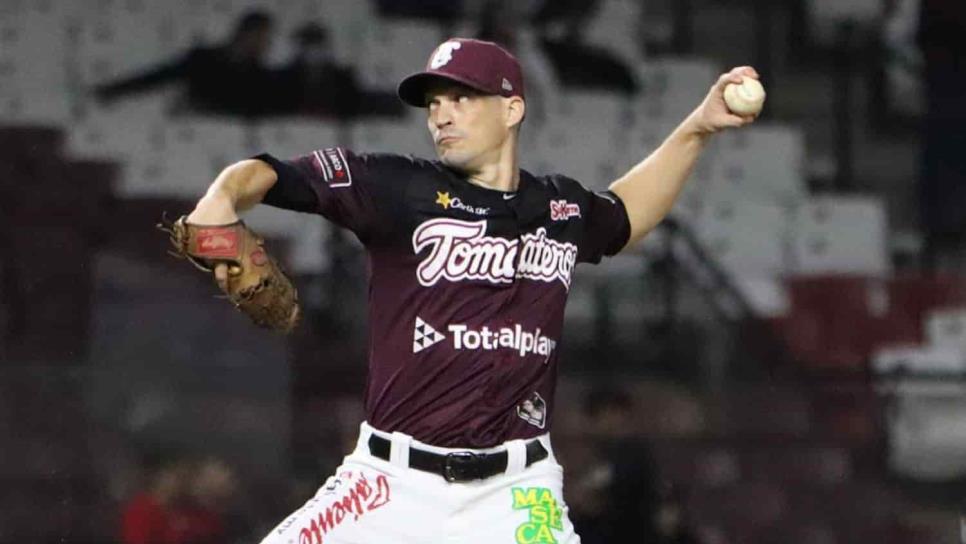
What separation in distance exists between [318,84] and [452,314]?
12.5 feet

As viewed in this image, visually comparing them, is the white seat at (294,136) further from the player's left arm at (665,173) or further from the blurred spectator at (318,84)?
the player's left arm at (665,173)

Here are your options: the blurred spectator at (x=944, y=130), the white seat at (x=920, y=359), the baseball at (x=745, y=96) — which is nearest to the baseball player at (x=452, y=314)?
the baseball at (x=745, y=96)

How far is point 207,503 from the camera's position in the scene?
7191mm

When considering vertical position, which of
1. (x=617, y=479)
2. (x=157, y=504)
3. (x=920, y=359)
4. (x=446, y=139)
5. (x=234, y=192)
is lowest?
(x=157, y=504)

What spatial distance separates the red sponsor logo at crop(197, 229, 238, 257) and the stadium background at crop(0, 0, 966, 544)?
11.4 ft

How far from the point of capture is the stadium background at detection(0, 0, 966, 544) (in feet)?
23.8

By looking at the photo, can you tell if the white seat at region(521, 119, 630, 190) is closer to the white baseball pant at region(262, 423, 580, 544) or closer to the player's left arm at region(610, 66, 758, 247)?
the player's left arm at region(610, 66, 758, 247)

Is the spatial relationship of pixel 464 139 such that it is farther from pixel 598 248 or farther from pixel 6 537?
pixel 6 537

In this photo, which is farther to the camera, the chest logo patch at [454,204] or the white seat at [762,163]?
the white seat at [762,163]

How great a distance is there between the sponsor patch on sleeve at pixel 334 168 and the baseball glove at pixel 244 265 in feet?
0.74

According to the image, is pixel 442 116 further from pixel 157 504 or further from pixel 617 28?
pixel 617 28

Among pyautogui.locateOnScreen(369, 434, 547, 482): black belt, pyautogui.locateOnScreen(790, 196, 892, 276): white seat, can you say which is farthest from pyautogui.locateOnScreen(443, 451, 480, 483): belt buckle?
pyautogui.locateOnScreen(790, 196, 892, 276): white seat

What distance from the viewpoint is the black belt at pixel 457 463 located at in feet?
13.2

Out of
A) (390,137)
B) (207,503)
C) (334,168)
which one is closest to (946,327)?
(390,137)
